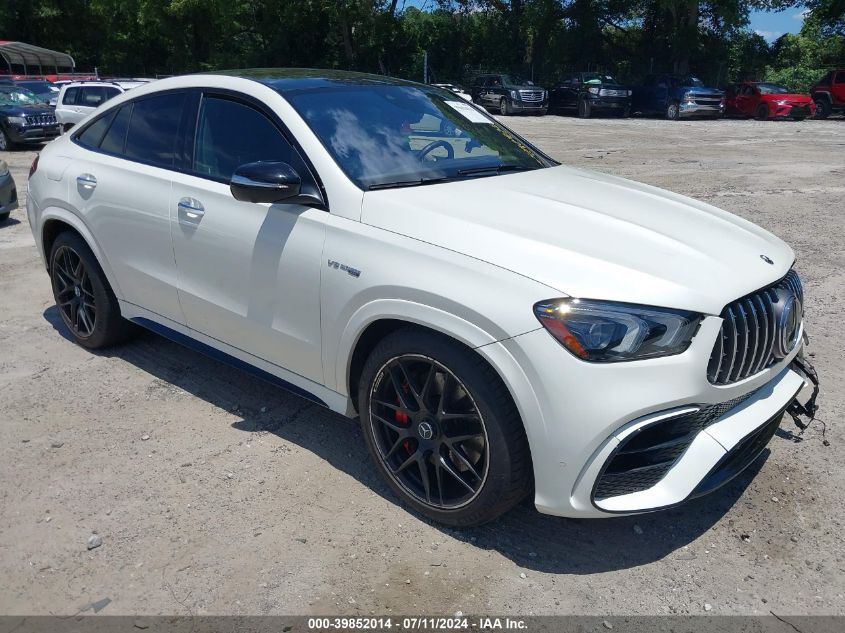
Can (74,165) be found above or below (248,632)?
above

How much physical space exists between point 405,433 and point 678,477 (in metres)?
1.11

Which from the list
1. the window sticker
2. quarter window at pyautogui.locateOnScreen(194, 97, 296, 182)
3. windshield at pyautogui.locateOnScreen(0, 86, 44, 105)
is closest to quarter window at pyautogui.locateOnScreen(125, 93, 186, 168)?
quarter window at pyautogui.locateOnScreen(194, 97, 296, 182)

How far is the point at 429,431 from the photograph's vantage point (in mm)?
3219

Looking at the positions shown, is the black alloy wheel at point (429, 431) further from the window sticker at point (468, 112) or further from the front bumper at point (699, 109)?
the front bumper at point (699, 109)

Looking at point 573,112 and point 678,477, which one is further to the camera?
point 573,112

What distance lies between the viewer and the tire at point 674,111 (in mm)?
28875

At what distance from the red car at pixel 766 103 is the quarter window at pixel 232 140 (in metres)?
27.5

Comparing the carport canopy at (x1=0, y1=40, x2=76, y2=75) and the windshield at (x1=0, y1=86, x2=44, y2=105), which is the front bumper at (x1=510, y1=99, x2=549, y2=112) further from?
the carport canopy at (x1=0, y1=40, x2=76, y2=75)

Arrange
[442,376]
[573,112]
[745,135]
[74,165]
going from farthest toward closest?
[573,112]
[745,135]
[74,165]
[442,376]

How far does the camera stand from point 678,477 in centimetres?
284

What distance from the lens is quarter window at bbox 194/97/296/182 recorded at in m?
3.81

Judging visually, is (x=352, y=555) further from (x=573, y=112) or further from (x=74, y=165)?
(x=573, y=112)

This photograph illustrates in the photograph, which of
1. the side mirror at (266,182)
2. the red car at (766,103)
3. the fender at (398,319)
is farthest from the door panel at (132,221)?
the red car at (766,103)

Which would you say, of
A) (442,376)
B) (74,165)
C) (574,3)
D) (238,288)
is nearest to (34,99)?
(74,165)
